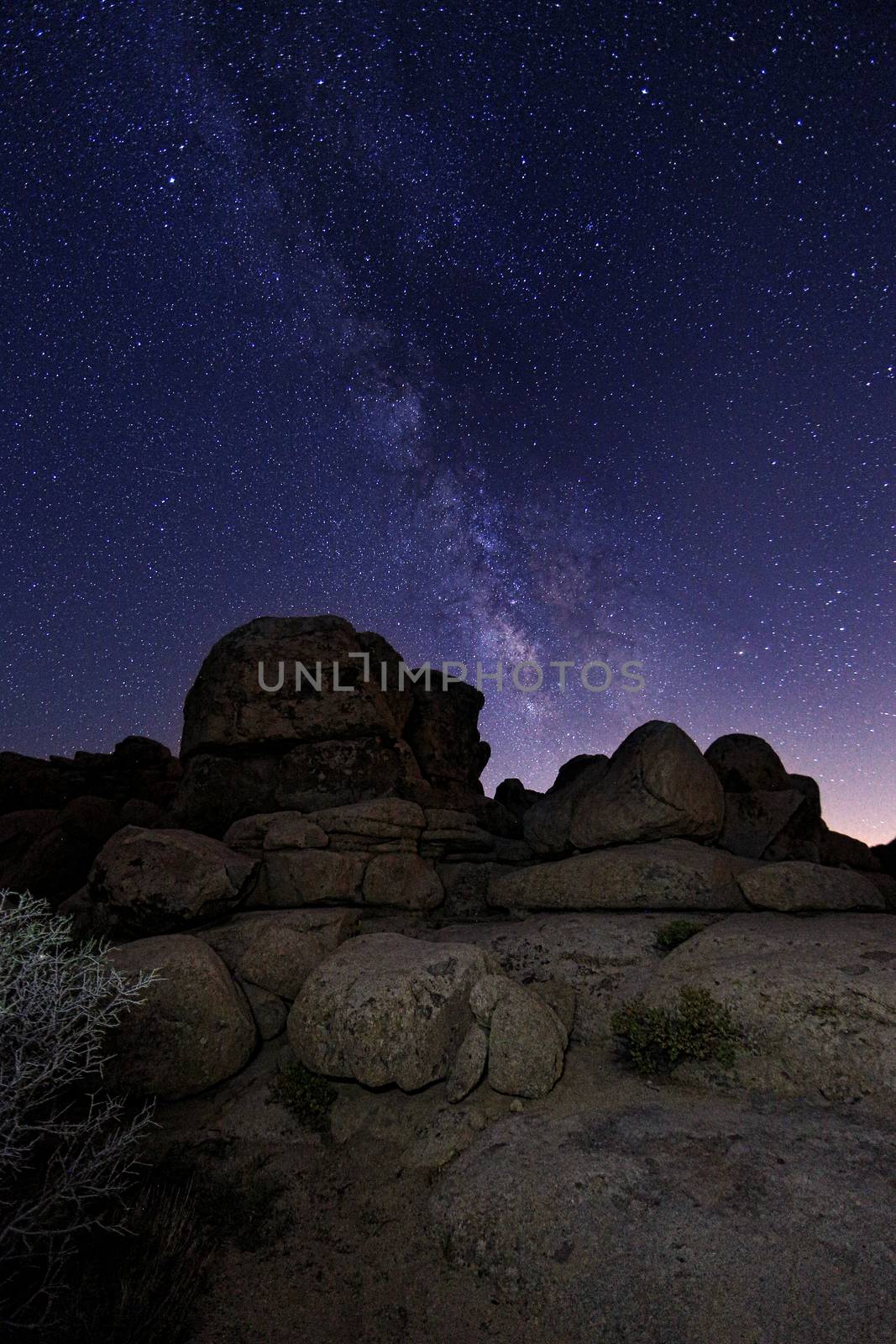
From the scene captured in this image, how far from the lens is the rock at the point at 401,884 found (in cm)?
1614

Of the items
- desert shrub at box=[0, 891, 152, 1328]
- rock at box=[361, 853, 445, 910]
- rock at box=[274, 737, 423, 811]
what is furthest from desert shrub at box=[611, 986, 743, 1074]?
rock at box=[274, 737, 423, 811]

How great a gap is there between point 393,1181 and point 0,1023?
5.37 meters

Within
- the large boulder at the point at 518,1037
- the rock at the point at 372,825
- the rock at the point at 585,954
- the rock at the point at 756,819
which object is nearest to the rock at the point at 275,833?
the rock at the point at 372,825

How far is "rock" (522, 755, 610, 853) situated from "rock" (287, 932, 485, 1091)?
7490 millimetres

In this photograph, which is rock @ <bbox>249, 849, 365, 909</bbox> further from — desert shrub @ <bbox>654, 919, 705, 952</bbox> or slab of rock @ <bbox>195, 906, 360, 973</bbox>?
desert shrub @ <bbox>654, 919, 705, 952</bbox>

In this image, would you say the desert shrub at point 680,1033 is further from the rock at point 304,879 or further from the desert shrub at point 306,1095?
the rock at point 304,879

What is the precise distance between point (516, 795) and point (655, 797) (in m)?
12.5

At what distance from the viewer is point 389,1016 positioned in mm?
9562

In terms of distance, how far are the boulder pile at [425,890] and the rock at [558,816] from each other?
10cm

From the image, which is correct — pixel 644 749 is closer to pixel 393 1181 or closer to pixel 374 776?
pixel 374 776

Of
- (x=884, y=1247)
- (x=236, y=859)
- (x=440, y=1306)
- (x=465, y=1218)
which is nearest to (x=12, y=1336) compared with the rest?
(x=440, y=1306)

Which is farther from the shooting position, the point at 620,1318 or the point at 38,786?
the point at 38,786

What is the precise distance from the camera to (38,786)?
2903 cm

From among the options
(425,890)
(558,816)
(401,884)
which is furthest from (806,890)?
(401,884)
